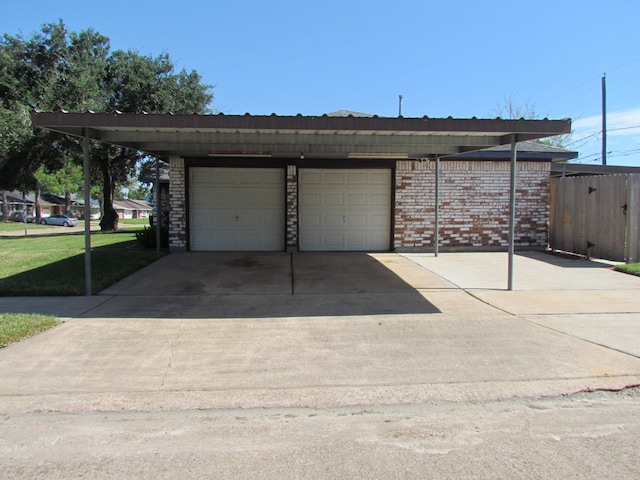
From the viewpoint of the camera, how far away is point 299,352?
5.28 m

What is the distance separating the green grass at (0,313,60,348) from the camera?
5.53 metres

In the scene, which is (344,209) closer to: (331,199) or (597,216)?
(331,199)

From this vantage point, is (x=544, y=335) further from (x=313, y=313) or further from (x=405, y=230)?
(x=405, y=230)

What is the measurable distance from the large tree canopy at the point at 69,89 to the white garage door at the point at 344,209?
1311cm

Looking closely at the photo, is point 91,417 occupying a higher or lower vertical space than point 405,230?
lower

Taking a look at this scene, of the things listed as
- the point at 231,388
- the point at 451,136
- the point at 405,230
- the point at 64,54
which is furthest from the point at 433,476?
the point at 64,54

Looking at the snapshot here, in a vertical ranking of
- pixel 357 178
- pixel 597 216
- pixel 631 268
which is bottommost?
pixel 631 268

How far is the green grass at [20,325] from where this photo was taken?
5.53 m

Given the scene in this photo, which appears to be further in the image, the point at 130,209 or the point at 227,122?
the point at 130,209

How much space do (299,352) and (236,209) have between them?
28.3 ft

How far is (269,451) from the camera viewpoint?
3223 mm

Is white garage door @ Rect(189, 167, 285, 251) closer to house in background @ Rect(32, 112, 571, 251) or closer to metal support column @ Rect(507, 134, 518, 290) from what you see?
house in background @ Rect(32, 112, 571, 251)

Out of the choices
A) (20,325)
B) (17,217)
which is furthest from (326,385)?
(17,217)

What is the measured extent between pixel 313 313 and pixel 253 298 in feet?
4.59
